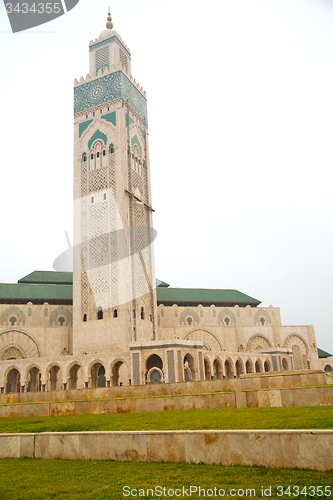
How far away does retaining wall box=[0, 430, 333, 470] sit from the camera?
4.66m

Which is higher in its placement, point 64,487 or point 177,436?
point 177,436

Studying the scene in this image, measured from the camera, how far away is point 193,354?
31.3 metres

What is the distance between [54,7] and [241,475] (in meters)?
7.29

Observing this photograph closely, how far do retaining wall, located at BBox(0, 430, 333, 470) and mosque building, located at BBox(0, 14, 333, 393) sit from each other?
2295 centimetres

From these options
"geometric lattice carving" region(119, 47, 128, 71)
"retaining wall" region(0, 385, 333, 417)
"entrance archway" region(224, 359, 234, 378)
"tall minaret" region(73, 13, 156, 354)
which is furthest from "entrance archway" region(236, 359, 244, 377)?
"geometric lattice carving" region(119, 47, 128, 71)

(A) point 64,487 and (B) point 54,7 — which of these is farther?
(B) point 54,7

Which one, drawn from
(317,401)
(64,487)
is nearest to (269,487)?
(64,487)

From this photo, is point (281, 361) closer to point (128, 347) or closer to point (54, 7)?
point (128, 347)

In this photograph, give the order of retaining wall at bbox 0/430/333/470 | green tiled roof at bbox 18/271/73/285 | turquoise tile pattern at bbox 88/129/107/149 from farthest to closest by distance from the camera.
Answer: green tiled roof at bbox 18/271/73/285
turquoise tile pattern at bbox 88/129/107/149
retaining wall at bbox 0/430/333/470

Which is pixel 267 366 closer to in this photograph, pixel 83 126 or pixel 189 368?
pixel 189 368

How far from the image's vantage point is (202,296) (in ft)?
149

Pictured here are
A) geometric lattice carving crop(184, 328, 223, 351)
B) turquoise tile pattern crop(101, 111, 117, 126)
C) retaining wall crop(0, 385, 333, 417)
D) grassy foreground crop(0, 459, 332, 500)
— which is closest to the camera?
grassy foreground crop(0, 459, 332, 500)

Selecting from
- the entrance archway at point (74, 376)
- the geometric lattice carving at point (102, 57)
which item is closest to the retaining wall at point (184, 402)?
the entrance archway at point (74, 376)

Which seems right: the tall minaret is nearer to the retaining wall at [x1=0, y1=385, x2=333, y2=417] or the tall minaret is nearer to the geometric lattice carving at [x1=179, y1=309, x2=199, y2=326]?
the geometric lattice carving at [x1=179, y1=309, x2=199, y2=326]
